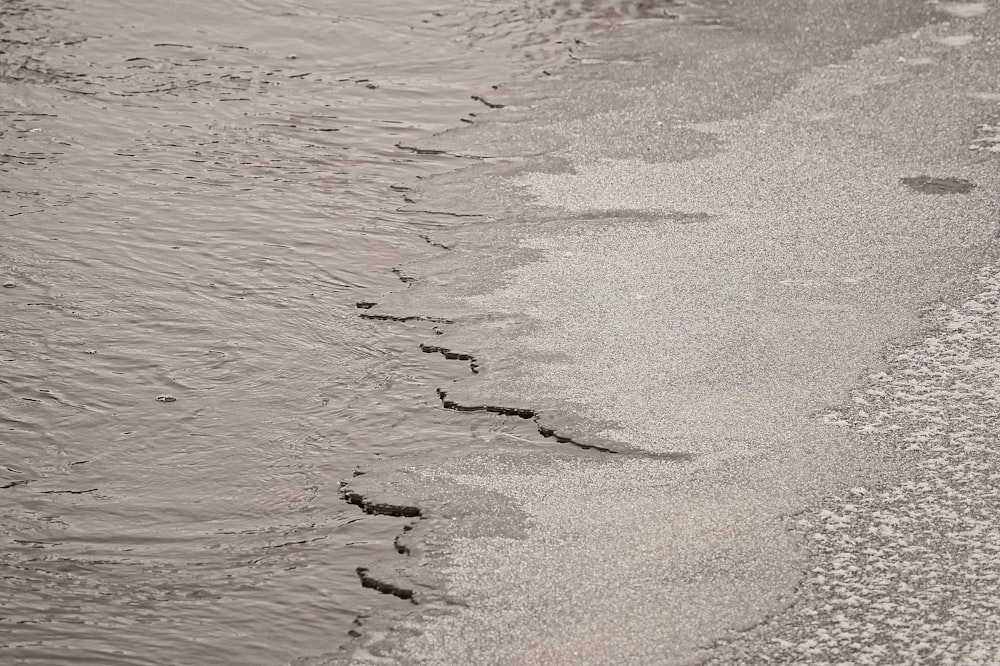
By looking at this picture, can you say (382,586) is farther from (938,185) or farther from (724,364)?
(938,185)

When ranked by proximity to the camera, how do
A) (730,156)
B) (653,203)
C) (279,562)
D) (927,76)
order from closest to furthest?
(279,562), (653,203), (730,156), (927,76)

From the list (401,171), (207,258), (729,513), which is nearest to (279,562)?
(729,513)

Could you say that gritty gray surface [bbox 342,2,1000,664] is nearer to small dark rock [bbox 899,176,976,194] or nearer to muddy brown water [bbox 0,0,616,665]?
small dark rock [bbox 899,176,976,194]

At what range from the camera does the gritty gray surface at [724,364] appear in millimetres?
3254

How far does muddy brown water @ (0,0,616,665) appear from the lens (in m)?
3.46

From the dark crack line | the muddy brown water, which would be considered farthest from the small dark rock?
the dark crack line

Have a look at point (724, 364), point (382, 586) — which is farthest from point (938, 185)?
point (382, 586)

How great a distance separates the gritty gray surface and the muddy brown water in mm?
260

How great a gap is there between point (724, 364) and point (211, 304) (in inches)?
80.4

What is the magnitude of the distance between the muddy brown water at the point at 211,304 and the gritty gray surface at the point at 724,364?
260mm

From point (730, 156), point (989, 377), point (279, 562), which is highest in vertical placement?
point (730, 156)

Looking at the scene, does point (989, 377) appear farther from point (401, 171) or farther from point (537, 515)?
point (401, 171)

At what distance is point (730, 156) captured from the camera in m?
6.01

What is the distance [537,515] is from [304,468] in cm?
81
